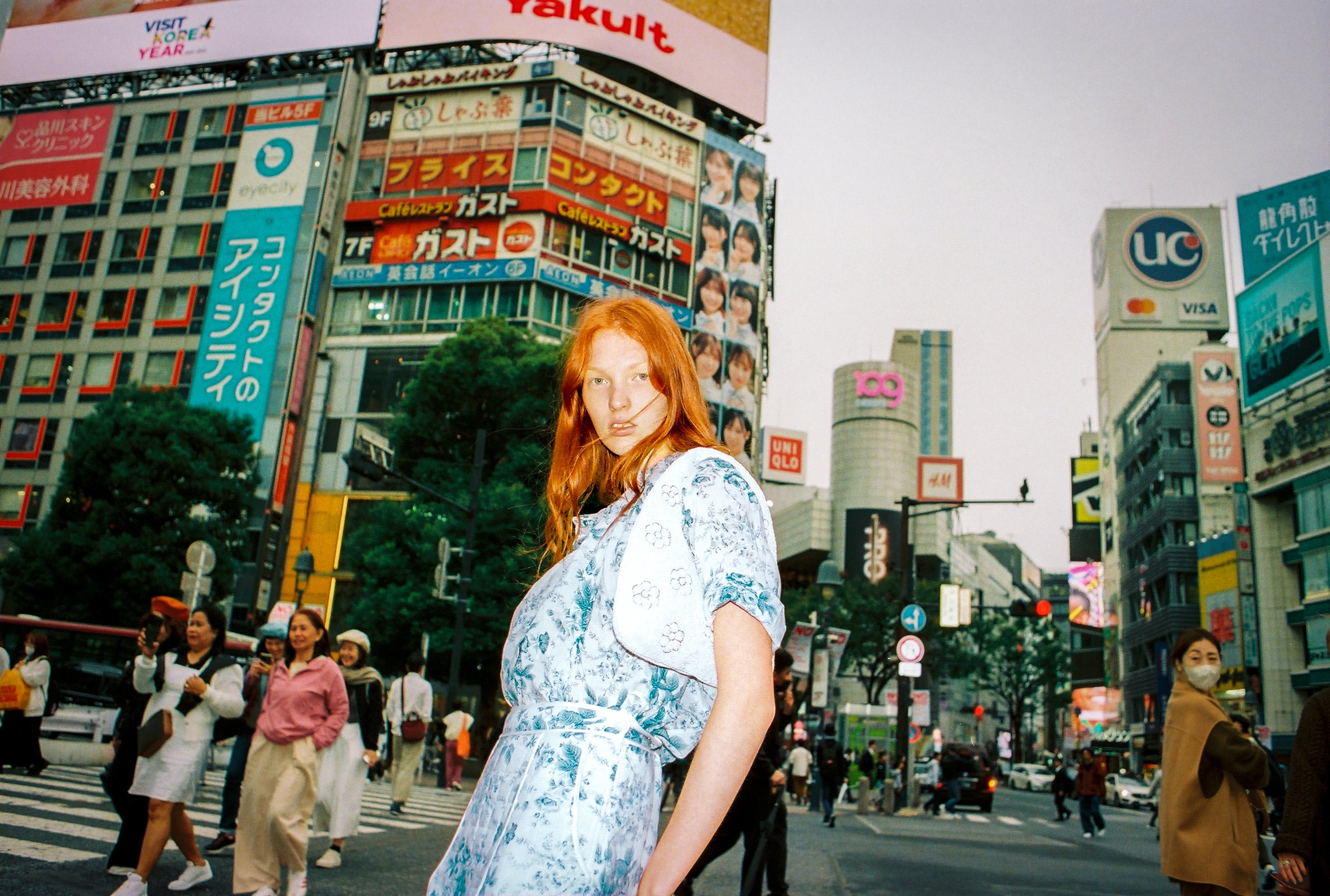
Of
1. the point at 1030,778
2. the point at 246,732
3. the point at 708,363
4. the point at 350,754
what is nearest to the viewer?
the point at 246,732

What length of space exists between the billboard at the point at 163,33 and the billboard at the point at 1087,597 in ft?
187

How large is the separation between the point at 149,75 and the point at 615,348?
5052 centimetres

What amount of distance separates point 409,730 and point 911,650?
11.6m

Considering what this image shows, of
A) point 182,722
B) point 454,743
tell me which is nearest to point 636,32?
point 454,743

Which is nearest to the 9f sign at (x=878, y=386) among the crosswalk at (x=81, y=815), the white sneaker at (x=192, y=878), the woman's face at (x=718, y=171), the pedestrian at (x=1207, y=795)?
the woman's face at (x=718, y=171)

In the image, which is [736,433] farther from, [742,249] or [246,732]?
[246,732]

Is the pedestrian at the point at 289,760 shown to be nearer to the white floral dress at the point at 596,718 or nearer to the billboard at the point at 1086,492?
the white floral dress at the point at 596,718

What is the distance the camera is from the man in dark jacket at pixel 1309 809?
11.8 feet

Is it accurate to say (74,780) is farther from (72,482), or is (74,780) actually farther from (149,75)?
(149,75)

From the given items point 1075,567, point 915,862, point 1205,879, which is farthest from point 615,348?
point 1075,567

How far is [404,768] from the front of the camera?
11383 mm

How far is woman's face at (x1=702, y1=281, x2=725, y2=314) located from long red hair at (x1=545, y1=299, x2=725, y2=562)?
39.6 meters

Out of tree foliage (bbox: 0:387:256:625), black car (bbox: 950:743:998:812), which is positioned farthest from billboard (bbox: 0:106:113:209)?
black car (bbox: 950:743:998:812)

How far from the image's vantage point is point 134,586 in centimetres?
2639
